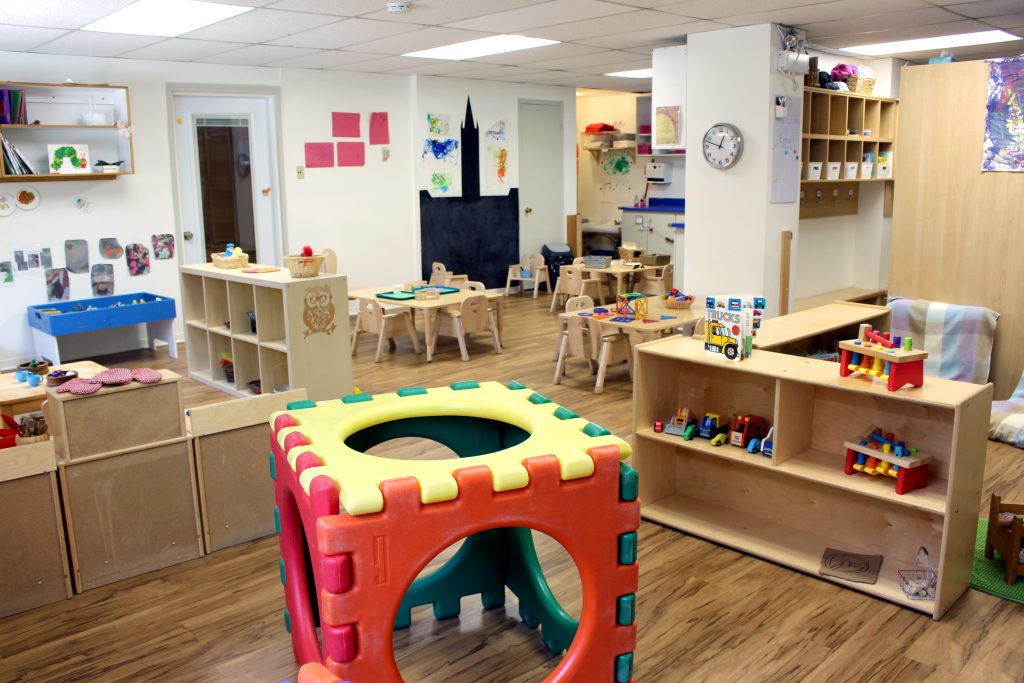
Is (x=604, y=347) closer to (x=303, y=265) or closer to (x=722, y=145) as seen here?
(x=722, y=145)

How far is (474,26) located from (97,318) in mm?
3860

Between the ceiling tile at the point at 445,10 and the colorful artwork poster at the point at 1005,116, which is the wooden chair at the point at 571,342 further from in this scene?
the colorful artwork poster at the point at 1005,116

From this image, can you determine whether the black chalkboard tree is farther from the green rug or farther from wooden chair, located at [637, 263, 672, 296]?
the green rug

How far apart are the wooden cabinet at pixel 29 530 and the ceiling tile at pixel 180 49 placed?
14.2 ft

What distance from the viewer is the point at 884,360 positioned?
3.26 m

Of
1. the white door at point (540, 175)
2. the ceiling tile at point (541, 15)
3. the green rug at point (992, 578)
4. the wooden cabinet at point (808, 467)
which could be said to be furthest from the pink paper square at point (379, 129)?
the green rug at point (992, 578)

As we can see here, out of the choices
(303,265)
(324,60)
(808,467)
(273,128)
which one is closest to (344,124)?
(273,128)

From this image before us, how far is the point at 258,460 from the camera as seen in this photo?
3.77m

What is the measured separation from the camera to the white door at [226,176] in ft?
26.3

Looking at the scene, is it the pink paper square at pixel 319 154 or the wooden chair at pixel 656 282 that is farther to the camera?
the wooden chair at pixel 656 282

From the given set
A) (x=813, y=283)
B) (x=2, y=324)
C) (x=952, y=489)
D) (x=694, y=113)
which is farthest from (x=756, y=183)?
(x=2, y=324)

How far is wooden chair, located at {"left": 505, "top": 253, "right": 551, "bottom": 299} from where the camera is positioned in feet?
35.7

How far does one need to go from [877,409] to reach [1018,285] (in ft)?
8.81

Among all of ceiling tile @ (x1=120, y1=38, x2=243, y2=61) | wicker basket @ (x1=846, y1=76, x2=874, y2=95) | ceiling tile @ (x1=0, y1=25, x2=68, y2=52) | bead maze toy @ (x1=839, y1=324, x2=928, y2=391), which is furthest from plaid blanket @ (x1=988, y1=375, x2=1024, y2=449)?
ceiling tile @ (x1=0, y1=25, x2=68, y2=52)
